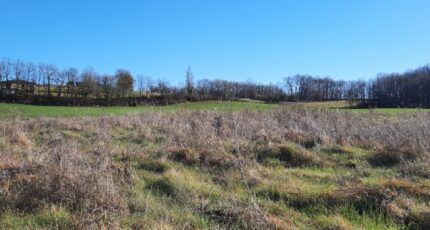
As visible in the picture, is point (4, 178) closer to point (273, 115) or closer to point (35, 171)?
point (35, 171)

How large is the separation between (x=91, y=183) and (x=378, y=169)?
5.25 m

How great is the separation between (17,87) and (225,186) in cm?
8774

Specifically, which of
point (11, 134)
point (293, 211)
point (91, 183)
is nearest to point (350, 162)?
point (293, 211)

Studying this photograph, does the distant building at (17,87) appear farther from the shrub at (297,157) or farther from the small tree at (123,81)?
the shrub at (297,157)

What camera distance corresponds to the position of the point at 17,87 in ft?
272

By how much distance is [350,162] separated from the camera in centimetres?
801

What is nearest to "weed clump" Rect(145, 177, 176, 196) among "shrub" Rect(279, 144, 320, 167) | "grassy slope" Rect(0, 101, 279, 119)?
"shrub" Rect(279, 144, 320, 167)

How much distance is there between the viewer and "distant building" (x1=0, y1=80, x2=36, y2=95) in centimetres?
7681

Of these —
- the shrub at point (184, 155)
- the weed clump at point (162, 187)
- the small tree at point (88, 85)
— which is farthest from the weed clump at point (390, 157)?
the small tree at point (88, 85)

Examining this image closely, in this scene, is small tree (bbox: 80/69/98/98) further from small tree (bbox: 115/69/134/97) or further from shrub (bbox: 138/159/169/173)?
shrub (bbox: 138/159/169/173)

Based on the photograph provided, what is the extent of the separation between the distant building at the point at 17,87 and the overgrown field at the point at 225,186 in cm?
7561

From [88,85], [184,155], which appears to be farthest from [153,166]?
[88,85]

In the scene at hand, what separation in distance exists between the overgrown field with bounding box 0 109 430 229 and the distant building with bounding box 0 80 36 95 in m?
75.6

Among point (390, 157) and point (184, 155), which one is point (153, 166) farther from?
point (390, 157)
